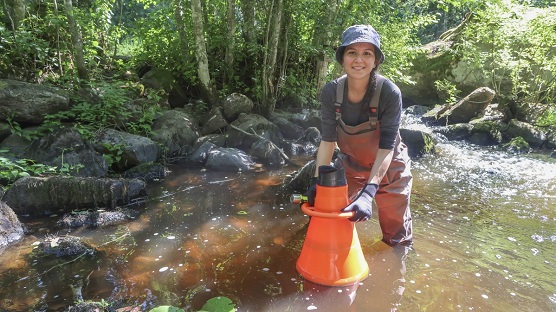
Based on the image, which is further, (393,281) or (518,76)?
(518,76)

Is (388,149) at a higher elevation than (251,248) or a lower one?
higher

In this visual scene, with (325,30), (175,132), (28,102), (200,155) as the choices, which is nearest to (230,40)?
(325,30)

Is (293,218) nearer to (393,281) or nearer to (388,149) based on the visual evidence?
(393,281)

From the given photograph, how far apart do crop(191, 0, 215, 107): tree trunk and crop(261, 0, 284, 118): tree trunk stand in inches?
48.0

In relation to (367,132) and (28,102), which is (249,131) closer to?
(28,102)

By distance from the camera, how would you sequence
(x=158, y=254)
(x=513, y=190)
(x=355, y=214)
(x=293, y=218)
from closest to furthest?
1. (x=355, y=214)
2. (x=158, y=254)
3. (x=293, y=218)
4. (x=513, y=190)

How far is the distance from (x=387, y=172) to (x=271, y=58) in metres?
5.41

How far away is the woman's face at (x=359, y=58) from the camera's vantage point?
245 cm

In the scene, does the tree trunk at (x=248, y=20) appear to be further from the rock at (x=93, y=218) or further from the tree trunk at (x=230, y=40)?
the rock at (x=93, y=218)

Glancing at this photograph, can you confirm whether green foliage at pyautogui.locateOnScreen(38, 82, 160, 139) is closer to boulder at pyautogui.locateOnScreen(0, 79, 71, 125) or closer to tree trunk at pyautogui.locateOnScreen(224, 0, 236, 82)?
boulder at pyautogui.locateOnScreen(0, 79, 71, 125)

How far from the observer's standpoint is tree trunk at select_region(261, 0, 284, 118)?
731cm

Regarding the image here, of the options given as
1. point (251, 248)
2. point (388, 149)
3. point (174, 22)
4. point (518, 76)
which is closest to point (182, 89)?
point (174, 22)

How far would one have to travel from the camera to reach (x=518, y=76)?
29.0 ft

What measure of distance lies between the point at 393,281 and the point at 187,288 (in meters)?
1.57
